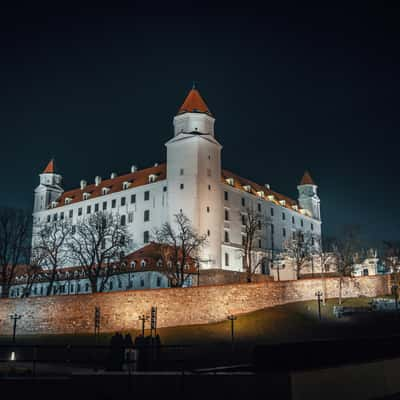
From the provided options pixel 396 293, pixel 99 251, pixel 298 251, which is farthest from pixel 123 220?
pixel 396 293

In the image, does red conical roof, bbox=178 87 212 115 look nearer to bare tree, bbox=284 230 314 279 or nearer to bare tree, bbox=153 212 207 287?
bare tree, bbox=153 212 207 287

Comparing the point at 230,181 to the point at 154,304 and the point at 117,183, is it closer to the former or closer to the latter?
the point at 117,183

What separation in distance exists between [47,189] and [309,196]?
152 ft

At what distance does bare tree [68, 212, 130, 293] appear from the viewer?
53094 millimetres

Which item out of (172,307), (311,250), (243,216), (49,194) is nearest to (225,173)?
(243,216)

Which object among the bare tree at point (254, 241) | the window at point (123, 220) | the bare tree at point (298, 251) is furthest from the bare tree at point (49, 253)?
the bare tree at point (298, 251)

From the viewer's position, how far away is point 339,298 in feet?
145

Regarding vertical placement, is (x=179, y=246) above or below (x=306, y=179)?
below

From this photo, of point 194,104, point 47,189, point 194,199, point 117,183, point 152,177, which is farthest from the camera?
point 47,189

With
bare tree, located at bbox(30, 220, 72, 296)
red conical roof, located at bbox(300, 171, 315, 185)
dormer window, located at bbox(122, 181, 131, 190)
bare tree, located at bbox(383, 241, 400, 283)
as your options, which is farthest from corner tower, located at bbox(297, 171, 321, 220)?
bare tree, located at bbox(30, 220, 72, 296)

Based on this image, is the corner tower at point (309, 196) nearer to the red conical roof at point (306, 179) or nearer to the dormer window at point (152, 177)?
the red conical roof at point (306, 179)

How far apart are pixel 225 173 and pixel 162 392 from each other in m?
67.6

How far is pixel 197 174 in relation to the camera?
6600cm

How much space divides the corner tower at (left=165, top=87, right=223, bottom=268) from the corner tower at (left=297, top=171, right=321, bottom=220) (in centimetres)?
3123
